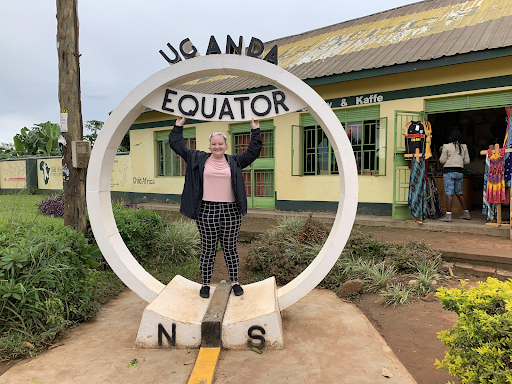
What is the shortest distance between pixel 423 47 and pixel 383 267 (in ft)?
18.0

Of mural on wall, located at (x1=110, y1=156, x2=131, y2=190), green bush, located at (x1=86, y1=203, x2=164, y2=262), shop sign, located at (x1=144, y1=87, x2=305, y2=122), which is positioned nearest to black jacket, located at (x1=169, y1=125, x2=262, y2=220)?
shop sign, located at (x1=144, y1=87, x2=305, y2=122)

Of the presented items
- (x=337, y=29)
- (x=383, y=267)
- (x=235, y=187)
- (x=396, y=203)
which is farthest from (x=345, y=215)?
(x=337, y=29)

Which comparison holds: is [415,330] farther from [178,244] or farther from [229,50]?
[178,244]

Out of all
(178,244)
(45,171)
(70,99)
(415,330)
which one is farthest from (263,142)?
(45,171)

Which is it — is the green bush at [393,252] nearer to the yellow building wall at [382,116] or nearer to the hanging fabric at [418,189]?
the hanging fabric at [418,189]

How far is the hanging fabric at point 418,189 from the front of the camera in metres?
7.41

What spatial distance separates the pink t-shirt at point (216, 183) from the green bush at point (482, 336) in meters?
2.12

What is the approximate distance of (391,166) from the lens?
8352 millimetres

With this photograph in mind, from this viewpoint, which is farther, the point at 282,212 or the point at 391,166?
the point at 282,212

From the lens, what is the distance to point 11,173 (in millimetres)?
19781

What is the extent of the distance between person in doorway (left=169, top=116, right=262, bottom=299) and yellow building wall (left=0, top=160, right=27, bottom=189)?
18641 mm

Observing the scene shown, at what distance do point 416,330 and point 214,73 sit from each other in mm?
3336

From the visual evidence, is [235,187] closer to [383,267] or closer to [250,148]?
[250,148]

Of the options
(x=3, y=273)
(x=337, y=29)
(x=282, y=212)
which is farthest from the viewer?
(x=337, y=29)
